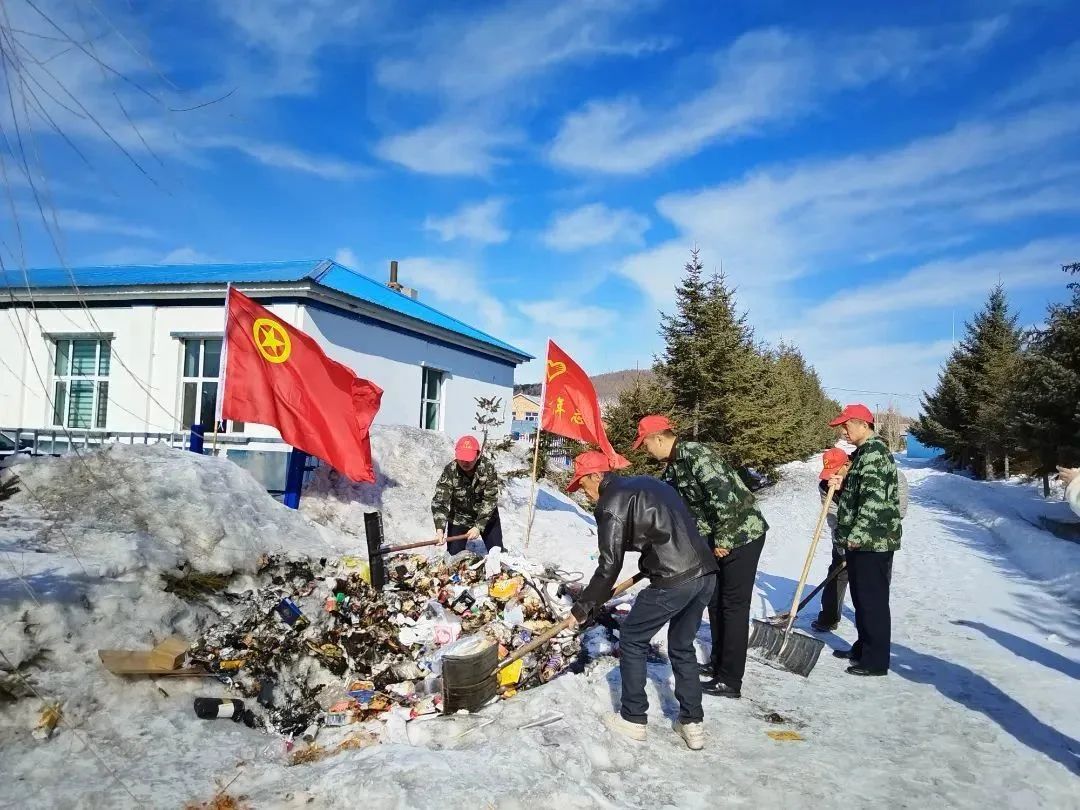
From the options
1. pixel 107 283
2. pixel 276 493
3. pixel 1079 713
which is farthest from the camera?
pixel 107 283

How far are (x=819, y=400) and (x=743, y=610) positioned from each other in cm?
4505

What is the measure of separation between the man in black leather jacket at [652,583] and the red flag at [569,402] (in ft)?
19.5

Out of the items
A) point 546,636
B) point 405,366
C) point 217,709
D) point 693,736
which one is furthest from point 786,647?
point 405,366

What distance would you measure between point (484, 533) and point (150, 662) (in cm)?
385

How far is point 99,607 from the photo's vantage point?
178 inches

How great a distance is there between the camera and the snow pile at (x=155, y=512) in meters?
5.65

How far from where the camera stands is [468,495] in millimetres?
7438

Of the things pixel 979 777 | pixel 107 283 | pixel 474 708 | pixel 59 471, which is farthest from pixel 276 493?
pixel 979 777

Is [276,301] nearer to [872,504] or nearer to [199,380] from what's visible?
[199,380]

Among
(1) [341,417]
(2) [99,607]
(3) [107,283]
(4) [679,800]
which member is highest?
(3) [107,283]

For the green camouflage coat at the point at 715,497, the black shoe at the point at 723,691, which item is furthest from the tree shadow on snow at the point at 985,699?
the green camouflage coat at the point at 715,497

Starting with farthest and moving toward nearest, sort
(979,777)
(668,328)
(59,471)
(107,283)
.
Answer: (668,328)
(107,283)
(59,471)
(979,777)

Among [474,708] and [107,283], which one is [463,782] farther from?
[107,283]

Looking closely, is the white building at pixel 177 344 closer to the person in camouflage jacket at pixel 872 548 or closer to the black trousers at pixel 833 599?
the black trousers at pixel 833 599
